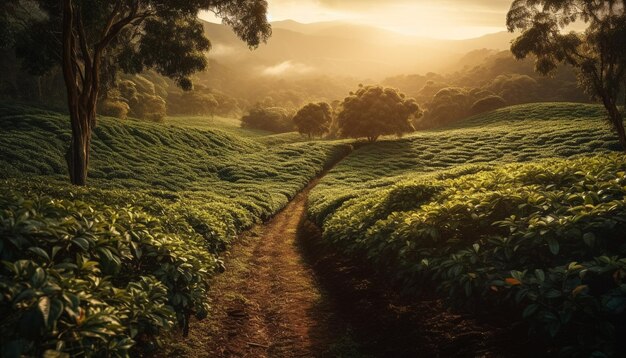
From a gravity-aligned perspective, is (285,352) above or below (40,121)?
below

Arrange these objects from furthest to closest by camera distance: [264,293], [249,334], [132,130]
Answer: [132,130] → [264,293] → [249,334]

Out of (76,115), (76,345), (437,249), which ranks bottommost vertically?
(437,249)

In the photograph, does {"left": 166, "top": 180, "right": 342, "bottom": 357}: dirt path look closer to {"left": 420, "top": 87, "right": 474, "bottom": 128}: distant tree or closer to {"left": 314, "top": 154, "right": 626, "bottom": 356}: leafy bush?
{"left": 314, "top": 154, "right": 626, "bottom": 356}: leafy bush

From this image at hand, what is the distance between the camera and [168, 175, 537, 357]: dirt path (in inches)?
279

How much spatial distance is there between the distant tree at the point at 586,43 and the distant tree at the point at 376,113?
3398cm

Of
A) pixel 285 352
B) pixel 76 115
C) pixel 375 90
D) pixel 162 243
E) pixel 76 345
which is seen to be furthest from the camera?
pixel 375 90

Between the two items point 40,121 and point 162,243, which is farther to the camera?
point 40,121

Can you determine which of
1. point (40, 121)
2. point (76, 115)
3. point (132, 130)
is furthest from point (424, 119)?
point (76, 115)

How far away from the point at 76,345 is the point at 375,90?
6644 centimetres

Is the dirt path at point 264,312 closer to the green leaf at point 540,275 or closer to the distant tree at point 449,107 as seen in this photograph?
the green leaf at point 540,275

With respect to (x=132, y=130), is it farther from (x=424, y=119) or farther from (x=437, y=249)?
(x=424, y=119)

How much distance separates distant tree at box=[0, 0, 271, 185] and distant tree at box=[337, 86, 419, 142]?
→ 4530 cm

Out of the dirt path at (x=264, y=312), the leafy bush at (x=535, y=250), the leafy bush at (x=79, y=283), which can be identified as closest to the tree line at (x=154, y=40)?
the dirt path at (x=264, y=312)

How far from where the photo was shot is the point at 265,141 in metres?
79.6
